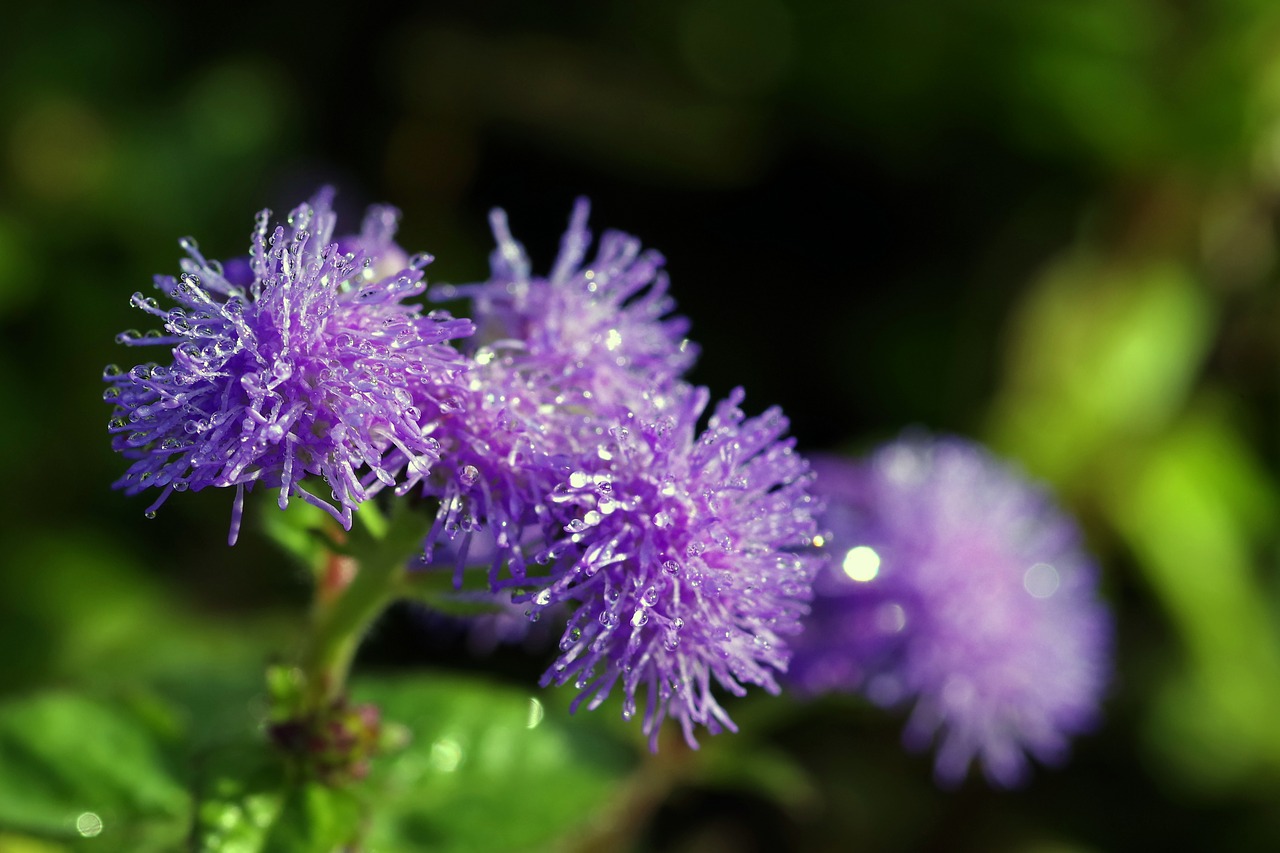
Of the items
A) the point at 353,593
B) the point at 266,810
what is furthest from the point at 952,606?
the point at 266,810

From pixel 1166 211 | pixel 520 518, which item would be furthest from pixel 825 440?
pixel 520 518

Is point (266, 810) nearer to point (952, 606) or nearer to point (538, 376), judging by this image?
point (538, 376)

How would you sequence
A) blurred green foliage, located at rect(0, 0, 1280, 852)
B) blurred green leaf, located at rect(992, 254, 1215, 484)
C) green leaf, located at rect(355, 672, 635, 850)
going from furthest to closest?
blurred green leaf, located at rect(992, 254, 1215, 484)
blurred green foliage, located at rect(0, 0, 1280, 852)
green leaf, located at rect(355, 672, 635, 850)

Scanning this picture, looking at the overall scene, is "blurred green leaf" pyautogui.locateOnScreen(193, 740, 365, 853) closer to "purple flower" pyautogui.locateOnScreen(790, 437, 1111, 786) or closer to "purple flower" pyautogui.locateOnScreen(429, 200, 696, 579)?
"purple flower" pyautogui.locateOnScreen(429, 200, 696, 579)

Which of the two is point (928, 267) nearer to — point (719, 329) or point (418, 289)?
point (719, 329)

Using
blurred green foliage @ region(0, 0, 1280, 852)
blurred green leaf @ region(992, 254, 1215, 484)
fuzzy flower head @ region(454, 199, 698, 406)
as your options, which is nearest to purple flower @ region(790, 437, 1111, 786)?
fuzzy flower head @ region(454, 199, 698, 406)

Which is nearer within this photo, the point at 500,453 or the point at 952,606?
the point at 500,453

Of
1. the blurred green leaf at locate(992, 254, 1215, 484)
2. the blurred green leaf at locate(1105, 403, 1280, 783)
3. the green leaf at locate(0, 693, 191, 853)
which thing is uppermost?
the blurred green leaf at locate(992, 254, 1215, 484)
